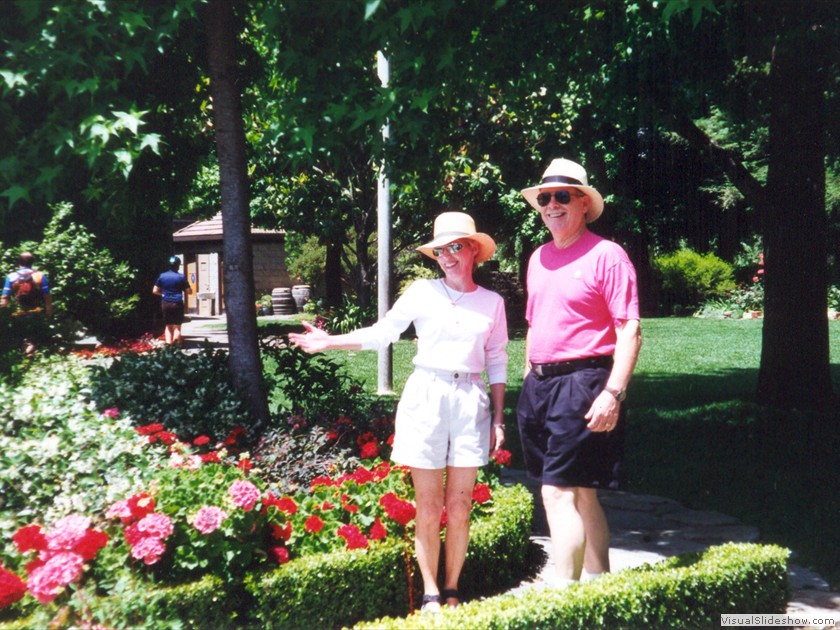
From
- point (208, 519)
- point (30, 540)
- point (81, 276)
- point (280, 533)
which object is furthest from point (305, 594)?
point (81, 276)

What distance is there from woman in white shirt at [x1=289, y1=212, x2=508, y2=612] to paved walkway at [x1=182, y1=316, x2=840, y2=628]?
1.02m

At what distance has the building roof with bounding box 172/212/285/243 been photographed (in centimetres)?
3678

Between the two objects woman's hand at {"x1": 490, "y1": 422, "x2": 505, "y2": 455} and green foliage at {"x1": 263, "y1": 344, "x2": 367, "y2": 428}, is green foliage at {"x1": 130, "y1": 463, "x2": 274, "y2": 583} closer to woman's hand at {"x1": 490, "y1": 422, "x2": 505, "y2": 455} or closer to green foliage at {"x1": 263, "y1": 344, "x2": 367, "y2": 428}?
woman's hand at {"x1": 490, "y1": 422, "x2": 505, "y2": 455}

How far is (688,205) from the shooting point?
108ft

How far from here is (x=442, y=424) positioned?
3.98 metres

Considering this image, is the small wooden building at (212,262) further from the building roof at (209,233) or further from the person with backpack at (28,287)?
the person with backpack at (28,287)

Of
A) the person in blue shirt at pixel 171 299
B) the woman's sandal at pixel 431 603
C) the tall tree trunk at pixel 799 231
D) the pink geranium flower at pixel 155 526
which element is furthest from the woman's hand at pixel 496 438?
the person in blue shirt at pixel 171 299

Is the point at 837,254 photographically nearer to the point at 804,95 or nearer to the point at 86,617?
the point at 804,95

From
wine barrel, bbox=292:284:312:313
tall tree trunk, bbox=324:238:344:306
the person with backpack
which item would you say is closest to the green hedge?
the person with backpack

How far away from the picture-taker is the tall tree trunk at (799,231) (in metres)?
9.20

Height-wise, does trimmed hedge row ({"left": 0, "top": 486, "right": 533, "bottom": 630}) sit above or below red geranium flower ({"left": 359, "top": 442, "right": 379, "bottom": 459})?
below

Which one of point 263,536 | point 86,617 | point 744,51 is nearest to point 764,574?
point 263,536

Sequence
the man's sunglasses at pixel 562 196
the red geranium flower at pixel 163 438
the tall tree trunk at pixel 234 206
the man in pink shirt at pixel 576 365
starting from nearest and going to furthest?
the man in pink shirt at pixel 576 365 → the man's sunglasses at pixel 562 196 → the red geranium flower at pixel 163 438 → the tall tree trunk at pixel 234 206

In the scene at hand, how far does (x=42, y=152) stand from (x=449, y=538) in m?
2.98
